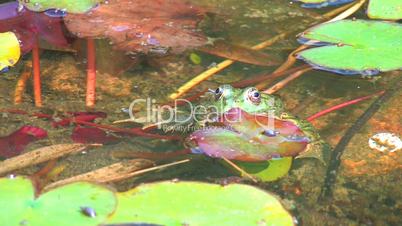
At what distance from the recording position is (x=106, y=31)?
234 cm

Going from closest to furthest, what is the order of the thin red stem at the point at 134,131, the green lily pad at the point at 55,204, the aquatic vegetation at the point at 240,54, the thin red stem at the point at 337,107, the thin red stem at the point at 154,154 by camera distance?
the green lily pad at the point at 55,204, the thin red stem at the point at 154,154, the thin red stem at the point at 134,131, the thin red stem at the point at 337,107, the aquatic vegetation at the point at 240,54

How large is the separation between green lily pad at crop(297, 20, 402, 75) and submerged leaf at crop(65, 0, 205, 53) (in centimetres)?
47

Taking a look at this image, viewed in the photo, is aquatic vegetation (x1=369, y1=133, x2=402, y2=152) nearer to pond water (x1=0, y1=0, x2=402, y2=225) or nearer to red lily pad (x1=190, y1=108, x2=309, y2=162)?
pond water (x1=0, y1=0, x2=402, y2=225)

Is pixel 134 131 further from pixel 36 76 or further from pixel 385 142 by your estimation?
pixel 385 142

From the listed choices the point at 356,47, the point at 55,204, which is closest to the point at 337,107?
the point at 356,47

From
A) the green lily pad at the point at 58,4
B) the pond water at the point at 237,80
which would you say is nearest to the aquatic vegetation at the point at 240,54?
the pond water at the point at 237,80

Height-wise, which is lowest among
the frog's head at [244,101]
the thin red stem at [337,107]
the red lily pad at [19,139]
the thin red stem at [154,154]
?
the red lily pad at [19,139]

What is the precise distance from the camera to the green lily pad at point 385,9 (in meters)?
2.50

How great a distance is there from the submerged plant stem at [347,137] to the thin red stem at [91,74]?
85 centimetres

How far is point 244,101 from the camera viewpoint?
194 cm

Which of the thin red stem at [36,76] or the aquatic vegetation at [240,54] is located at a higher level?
the aquatic vegetation at [240,54]

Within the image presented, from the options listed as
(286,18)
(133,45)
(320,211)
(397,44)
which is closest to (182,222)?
(320,211)

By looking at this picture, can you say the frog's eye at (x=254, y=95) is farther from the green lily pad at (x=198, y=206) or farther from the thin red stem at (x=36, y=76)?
the thin red stem at (x=36, y=76)

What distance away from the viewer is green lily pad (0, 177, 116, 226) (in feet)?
4.50
